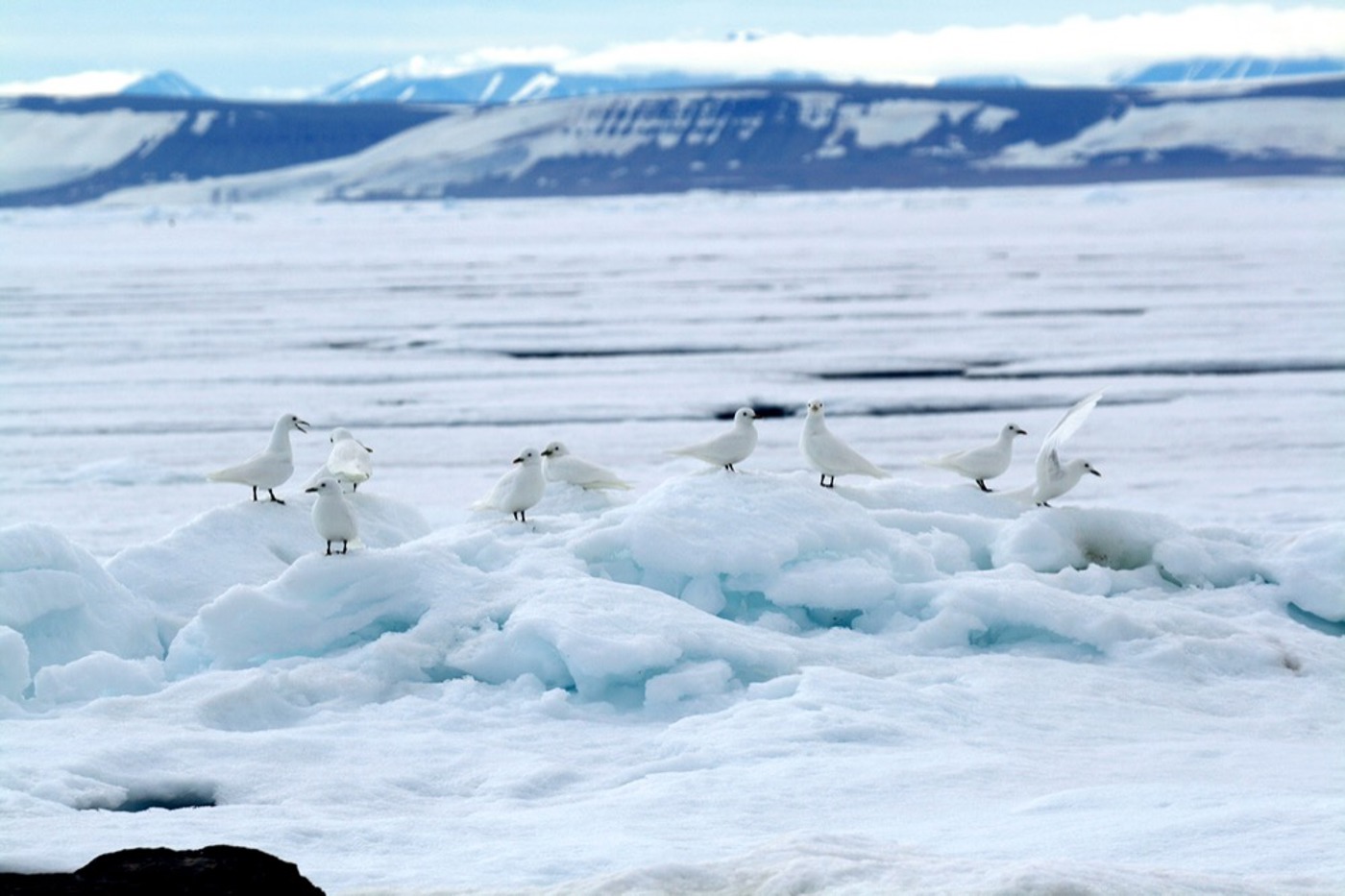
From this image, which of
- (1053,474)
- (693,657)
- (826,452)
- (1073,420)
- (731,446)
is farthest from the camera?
(1053,474)

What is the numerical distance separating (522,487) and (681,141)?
122 meters

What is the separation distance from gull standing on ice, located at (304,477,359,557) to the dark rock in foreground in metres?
2.46

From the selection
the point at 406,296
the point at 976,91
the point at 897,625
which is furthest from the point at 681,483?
the point at 976,91

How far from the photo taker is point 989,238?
3603 centimetres

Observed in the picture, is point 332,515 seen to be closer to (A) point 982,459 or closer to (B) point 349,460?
(B) point 349,460

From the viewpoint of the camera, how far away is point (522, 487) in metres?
6.99

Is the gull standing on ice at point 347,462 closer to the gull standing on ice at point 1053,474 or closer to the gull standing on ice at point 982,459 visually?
the gull standing on ice at point 982,459

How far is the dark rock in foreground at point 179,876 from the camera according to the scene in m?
3.62

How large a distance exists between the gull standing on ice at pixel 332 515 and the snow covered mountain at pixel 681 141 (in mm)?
95434

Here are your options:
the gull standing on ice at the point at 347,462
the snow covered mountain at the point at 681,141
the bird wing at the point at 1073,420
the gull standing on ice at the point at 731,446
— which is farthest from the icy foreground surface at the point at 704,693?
the snow covered mountain at the point at 681,141

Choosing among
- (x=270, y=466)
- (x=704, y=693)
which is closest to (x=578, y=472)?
(x=270, y=466)

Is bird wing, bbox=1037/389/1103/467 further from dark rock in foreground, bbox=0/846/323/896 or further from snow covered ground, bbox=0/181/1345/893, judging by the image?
dark rock in foreground, bbox=0/846/323/896

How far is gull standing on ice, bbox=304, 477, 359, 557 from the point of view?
620cm

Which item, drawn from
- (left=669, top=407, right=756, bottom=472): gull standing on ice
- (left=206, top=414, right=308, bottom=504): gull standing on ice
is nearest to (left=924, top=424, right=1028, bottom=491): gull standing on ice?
(left=669, top=407, right=756, bottom=472): gull standing on ice
